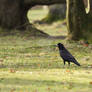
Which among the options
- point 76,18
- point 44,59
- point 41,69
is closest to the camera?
point 41,69

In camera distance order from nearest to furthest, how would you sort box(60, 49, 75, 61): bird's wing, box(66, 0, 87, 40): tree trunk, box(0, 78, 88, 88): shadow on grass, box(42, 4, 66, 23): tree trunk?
box(0, 78, 88, 88): shadow on grass
box(60, 49, 75, 61): bird's wing
box(66, 0, 87, 40): tree trunk
box(42, 4, 66, 23): tree trunk

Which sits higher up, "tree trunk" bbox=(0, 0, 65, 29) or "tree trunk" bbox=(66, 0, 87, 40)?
"tree trunk" bbox=(66, 0, 87, 40)

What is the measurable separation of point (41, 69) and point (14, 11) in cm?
1232

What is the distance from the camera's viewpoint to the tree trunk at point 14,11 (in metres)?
25.5

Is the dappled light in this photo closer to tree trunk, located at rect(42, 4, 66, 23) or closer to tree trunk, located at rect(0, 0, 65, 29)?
tree trunk, located at rect(0, 0, 65, 29)

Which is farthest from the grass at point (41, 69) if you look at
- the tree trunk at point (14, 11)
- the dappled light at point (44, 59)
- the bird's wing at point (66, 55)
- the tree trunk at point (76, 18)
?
the tree trunk at point (14, 11)

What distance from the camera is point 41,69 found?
13.9 metres

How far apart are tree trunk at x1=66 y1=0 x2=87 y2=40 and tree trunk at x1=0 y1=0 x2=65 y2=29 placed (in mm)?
5133

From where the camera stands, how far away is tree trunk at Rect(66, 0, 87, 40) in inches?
812

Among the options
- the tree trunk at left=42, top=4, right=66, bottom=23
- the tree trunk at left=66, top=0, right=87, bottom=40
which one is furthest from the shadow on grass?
the tree trunk at left=42, top=4, right=66, bottom=23

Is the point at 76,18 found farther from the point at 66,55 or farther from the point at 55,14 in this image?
the point at 55,14

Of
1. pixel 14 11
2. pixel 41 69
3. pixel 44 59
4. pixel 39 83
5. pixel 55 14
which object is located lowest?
pixel 55 14

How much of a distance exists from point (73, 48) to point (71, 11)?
2.17 metres

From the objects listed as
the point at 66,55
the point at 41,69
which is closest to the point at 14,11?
the point at 66,55
